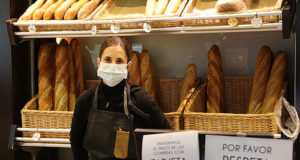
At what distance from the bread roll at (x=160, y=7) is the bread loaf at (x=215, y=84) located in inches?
14.7

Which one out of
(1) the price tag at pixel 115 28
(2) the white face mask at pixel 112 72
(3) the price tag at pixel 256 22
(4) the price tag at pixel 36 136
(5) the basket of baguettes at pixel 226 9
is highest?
(5) the basket of baguettes at pixel 226 9

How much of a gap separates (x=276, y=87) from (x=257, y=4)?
0.44 metres

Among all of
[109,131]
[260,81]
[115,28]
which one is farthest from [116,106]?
[260,81]

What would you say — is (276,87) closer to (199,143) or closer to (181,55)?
(181,55)

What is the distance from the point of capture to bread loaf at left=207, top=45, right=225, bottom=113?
203 cm

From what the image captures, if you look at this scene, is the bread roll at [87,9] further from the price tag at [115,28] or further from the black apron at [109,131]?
the black apron at [109,131]

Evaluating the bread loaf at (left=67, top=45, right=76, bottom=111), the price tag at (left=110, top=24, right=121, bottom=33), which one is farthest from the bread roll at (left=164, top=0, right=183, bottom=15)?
the bread loaf at (left=67, top=45, right=76, bottom=111)

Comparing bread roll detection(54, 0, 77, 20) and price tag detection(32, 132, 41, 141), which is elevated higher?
bread roll detection(54, 0, 77, 20)

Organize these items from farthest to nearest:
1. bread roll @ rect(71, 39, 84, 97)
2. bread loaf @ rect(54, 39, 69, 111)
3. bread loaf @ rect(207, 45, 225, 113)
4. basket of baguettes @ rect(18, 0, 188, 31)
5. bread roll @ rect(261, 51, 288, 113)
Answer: bread roll @ rect(71, 39, 84, 97) → bread loaf @ rect(54, 39, 69, 111) → bread loaf @ rect(207, 45, 225, 113) → basket of baguettes @ rect(18, 0, 188, 31) → bread roll @ rect(261, 51, 288, 113)

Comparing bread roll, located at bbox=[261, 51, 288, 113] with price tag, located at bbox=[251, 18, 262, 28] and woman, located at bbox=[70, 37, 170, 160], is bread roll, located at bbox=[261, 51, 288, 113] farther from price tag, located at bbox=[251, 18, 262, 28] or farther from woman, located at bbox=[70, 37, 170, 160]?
woman, located at bbox=[70, 37, 170, 160]

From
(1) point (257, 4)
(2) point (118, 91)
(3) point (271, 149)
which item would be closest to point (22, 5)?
(2) point (118, 91)

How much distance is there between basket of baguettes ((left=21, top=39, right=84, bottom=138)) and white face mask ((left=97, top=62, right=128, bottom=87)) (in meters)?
0.44

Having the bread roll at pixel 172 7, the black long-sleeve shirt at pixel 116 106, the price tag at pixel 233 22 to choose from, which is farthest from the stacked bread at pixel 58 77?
the price tag at pixel 233 22

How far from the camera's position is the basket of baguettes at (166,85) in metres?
1.86
